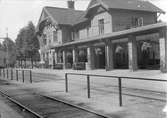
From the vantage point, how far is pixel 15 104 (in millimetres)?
9719

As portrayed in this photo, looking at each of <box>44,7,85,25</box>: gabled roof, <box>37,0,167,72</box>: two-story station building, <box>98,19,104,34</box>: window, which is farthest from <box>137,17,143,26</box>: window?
<box>44,7,85,25</box>: gabled roof

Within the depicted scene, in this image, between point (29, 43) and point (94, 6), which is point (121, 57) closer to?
point (94, 6)

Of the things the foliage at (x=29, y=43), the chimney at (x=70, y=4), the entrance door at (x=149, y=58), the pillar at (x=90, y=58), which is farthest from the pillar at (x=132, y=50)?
the foliage at (x=29, y=43)

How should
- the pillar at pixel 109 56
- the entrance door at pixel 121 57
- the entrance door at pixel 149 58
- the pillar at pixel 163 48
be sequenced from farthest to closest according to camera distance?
the entrance door at pixel 121 57 → the pillar at pixel 109 56 → the entrance door at pixel 149 58 → the pillar at pixel 163 48

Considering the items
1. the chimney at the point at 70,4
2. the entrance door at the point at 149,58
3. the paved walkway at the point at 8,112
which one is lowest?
the paved walkway at the point at 8,112

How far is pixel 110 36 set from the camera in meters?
25.4

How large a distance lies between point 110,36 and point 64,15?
2029 centimetres

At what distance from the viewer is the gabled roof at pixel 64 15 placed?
4176cm

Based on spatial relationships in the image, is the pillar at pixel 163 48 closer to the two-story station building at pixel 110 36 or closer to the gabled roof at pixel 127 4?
the two-story station building at pixel 110 36

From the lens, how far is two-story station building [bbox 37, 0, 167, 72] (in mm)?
23578

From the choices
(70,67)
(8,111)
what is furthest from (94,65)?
(8,111)

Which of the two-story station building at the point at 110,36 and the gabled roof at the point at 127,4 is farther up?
the gabled roof at the point at 127,4

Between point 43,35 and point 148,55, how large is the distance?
25.7m

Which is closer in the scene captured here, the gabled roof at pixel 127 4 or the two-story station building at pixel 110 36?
the two-story station building at pixel 110 36
